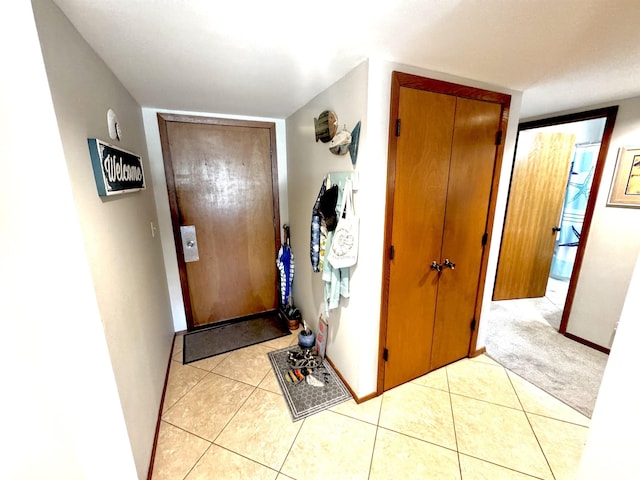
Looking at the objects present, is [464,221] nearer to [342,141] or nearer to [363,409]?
[342,141]

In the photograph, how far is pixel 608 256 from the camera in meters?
2.23

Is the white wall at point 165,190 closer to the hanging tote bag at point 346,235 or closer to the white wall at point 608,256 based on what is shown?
the hanging tote bag at point 346,235

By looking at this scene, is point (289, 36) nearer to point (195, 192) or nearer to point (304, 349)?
point (195, 192)

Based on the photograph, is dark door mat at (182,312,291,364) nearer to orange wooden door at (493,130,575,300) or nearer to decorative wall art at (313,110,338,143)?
decorative wall art at (313,110,338,143)

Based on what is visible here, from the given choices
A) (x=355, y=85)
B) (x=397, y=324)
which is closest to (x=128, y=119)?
(x=355, y=85)

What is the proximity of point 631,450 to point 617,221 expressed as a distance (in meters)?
2.47

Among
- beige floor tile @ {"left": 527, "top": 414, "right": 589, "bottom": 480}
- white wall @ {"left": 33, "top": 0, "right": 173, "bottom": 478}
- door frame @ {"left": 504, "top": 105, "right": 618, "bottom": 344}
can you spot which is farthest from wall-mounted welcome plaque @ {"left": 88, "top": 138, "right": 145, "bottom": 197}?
door frame @ {"left": 504, "top": 105, "right": 618, "bottom": 344}

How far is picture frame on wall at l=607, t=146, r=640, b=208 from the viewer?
2.03m

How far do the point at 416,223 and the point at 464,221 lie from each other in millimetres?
460

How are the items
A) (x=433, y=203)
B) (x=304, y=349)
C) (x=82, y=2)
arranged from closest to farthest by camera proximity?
(x=82, y=2) → (x=433, y=203) → (x=304, y=349)

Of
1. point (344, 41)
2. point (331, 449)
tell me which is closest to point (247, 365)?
point (331, 449)

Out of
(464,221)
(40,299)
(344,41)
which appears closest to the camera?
(40,299)

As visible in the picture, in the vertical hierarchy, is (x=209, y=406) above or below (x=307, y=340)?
below

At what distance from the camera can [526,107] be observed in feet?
7.45
